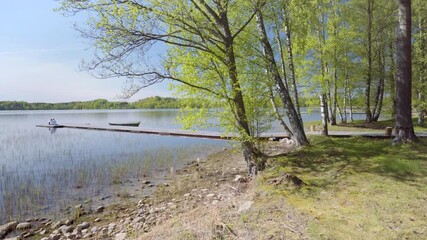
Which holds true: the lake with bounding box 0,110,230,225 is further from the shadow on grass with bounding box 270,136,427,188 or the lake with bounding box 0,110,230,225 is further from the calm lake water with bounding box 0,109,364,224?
the shadow on grass with bounding box 270,136,427,188

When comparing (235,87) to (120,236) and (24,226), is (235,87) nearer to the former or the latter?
(120,236)

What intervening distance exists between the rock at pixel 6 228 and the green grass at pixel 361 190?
18.2ft

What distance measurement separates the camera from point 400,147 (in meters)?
7.93

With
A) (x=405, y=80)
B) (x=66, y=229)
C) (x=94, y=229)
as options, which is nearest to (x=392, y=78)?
(x=405, y=80)

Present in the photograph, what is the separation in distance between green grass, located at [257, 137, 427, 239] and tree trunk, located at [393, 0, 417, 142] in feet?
1.66

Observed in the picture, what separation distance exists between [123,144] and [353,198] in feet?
53.0

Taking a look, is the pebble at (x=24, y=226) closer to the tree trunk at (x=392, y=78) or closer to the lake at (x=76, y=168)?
the lake at (x=76, y=168)

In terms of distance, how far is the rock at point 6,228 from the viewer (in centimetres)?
606

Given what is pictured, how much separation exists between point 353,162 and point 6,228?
26.9 ft

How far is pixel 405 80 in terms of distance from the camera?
8312mm

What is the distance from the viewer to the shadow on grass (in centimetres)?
595

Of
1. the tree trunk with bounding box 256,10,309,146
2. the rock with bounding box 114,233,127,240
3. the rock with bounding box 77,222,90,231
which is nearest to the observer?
the rock with bounding box 114,233,127,240

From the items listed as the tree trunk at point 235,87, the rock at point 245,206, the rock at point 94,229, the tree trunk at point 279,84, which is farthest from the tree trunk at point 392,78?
the rock at point 94,229

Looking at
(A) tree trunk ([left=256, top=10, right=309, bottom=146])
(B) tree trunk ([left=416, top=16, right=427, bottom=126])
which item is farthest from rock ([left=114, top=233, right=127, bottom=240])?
(B) tree trunk ([left=416, top=16, right=427, bottom=126])
